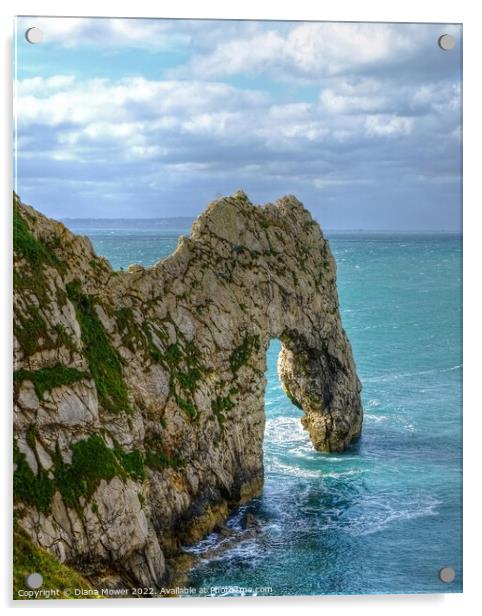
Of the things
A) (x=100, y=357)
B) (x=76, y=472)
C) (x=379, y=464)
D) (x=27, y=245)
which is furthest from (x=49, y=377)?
(x=379, y=464)

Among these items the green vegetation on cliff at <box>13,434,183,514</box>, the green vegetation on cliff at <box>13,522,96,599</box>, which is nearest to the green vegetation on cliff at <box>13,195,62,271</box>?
the green vegetation on cliff at <box>13,434,183,514</box>

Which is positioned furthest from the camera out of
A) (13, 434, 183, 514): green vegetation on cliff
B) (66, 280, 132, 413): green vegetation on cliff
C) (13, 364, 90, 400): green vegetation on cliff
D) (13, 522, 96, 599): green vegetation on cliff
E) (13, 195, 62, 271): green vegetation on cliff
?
(66, 280, 132, 413): green vegetation on cliff

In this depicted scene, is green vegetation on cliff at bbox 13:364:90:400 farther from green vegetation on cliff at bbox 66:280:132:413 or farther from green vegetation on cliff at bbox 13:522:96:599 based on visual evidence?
green vegetation on cliff at bbox 13:522:96:599

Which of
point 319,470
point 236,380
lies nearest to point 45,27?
point 236,380

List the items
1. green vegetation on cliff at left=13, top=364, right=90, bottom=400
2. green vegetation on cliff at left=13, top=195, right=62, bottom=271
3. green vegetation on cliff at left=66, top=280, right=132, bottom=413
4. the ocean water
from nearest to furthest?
green vegetation on cliff at left=13, top=364, right=90, bottom=400 < green vegetation on cliff at left=13, top=195, right=62, bottom=271 < the ocean water < green vegetation on cliff at left=66, top=280, right=132, bottom=413

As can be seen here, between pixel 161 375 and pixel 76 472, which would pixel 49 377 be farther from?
pixel 161 375

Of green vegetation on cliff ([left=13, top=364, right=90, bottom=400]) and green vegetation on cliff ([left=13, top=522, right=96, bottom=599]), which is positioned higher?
green vegetation on cliff ([left=13, top=364, right=90, bottom=400])
